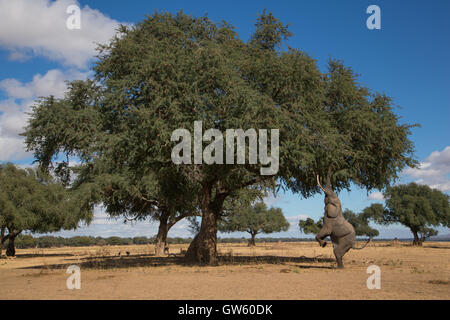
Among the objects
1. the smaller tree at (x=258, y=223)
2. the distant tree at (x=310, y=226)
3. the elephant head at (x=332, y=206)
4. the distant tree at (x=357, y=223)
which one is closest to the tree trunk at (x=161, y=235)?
the elephant head at (x=332, y=206)

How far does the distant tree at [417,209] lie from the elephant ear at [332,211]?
49.3 meters

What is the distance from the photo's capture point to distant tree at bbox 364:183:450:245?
64.8 m

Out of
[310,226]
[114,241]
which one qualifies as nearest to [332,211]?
[310,226]

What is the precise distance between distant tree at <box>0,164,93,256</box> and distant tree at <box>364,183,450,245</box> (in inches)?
1926

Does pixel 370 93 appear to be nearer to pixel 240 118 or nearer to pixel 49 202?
pixel 240 118

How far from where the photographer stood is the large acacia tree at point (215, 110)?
17.9m

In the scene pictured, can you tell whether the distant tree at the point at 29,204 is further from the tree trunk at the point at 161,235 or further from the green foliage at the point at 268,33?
the green foliage at the point at 268,33

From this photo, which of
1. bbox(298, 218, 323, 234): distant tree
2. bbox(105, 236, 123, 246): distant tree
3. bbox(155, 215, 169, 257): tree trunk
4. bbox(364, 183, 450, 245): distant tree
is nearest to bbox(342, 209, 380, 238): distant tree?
bbox(298, 218, 323, 234): distant tree

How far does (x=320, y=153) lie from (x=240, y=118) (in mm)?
4526

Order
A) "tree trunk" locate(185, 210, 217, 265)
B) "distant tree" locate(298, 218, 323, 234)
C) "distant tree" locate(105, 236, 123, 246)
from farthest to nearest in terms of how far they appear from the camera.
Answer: "distant tree" locate(105, 236, 123, 246) → "distant tree" locate(298, 218, 323, 234) → "tree trunk" locate(185, 210, 217, 265)

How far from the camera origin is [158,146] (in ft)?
57.7

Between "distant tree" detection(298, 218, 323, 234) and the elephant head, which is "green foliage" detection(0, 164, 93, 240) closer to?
the elephant head

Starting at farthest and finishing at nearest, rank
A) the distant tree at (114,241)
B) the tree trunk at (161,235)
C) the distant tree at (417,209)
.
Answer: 1. the distant tree at (114,241)
2. the distant tree at (417,209)
3. the tree trunk at (161,235)
